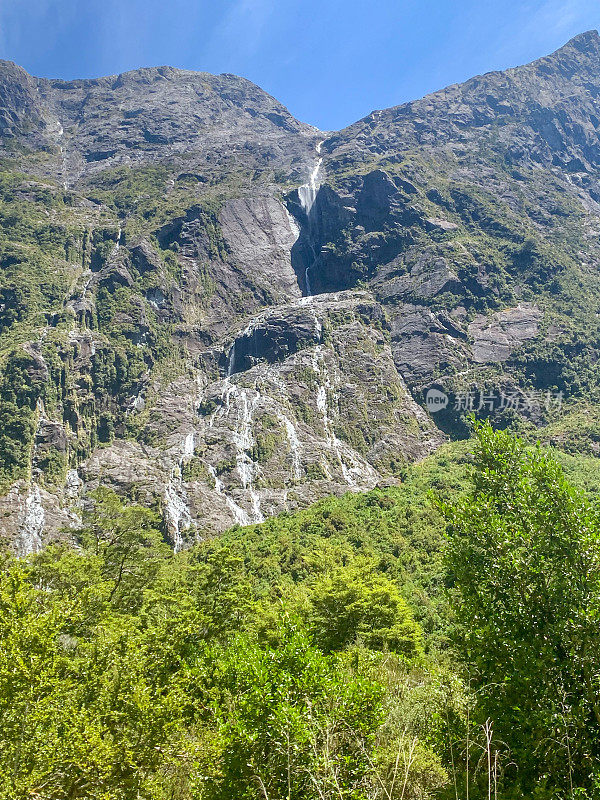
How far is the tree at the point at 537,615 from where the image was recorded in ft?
26.9

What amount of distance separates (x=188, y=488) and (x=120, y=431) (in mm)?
21889

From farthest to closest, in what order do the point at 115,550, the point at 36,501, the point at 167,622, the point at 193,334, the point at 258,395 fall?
the point at 193,334, the point at 258,395, the point at 36,501, the point at 115,550, the point at 167,622

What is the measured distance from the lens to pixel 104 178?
15350cm

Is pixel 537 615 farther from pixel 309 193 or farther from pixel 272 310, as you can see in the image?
pixel 309 193

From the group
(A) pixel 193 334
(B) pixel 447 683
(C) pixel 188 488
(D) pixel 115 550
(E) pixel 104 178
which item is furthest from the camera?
(E) pixel 104 178

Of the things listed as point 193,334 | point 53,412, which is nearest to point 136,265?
point 193,334

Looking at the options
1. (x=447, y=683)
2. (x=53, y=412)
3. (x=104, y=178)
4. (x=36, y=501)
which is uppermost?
(x=104, y=178)

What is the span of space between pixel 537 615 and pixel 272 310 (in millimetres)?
108670

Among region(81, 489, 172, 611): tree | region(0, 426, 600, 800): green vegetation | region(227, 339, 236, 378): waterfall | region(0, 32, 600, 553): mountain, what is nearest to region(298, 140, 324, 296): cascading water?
region(0, 32, 600, 553): mountain

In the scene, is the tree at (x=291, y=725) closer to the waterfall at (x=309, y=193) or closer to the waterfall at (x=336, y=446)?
the waterfall at (x=336, y=446)

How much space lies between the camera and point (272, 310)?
375ft

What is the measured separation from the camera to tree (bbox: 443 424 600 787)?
8211 millimetres

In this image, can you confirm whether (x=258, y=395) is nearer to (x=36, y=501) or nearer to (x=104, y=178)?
(x=36, y=501)

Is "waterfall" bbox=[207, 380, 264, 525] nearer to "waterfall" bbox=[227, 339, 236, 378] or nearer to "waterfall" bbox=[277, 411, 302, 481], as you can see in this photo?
"waterfall" bbox=[227, 339, 236, 378]
